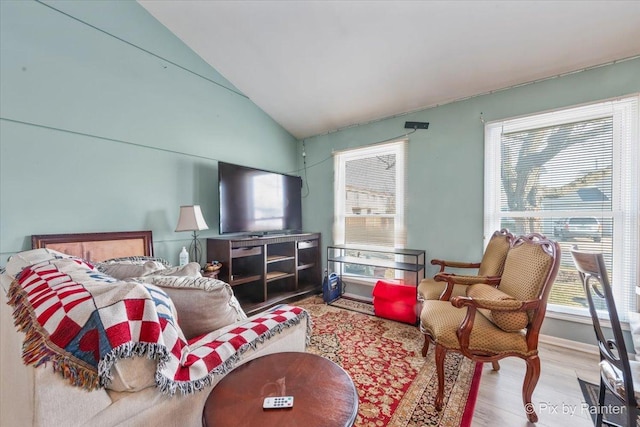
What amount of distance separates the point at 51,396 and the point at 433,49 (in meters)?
3.11

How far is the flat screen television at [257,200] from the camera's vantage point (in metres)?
3.10

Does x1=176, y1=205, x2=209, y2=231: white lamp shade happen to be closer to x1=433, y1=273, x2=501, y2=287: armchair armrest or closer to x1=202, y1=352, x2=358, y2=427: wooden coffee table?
x1=202, y1=352, x2=358, y2=427: wooden coffee table

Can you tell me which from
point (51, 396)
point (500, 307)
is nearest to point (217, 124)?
point (51, 396)

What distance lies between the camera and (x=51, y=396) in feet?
2.13

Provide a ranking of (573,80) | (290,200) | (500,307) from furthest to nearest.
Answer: (290,200) → (573,80) → (500,307)

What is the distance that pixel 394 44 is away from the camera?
7.83 ft

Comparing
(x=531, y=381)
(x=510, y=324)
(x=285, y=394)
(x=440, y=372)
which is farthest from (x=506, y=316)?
(x=285, y=394)

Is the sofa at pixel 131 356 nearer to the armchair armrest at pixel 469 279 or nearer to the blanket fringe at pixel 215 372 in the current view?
the blanket fringe at pixel 215 372

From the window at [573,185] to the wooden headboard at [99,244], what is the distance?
355 cm

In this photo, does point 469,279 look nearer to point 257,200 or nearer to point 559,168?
point 559,168

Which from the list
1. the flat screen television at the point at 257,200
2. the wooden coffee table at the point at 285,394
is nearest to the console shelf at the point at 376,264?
the flat screen television at the point at 257,200

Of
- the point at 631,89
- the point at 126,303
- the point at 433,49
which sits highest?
the point at 433,49

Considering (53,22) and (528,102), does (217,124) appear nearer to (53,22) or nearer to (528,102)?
(53,22)

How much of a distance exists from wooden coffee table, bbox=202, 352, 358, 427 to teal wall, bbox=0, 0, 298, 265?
7.50ft
